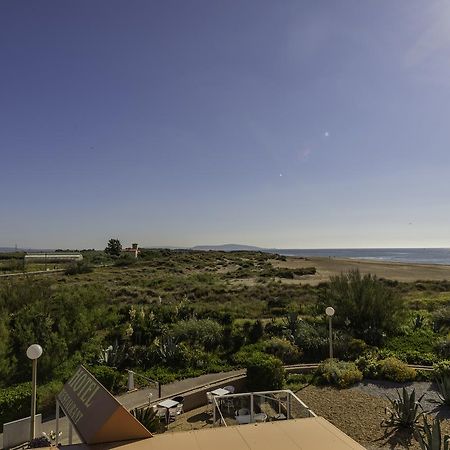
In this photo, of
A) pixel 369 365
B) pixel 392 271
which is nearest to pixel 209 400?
pixel 369 365

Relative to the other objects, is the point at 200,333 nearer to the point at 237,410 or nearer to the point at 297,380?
the point at 297,380

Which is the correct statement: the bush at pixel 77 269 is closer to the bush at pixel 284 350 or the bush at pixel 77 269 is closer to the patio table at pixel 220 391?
the bush at pixel 284 350

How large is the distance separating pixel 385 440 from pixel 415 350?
7.47 meters

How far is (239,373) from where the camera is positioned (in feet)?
45.4

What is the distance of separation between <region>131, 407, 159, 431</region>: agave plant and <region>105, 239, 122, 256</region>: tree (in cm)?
9319

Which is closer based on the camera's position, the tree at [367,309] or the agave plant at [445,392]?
the agave plant at [445,392]

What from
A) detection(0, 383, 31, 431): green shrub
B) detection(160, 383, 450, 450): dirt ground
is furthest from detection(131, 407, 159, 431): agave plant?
detection(0, 383, 31, 431): green shrub

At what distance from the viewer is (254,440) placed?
6016 mm

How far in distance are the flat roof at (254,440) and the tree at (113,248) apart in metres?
96.8

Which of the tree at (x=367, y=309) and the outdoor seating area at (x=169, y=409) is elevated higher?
the tree at (x=367, y=309)

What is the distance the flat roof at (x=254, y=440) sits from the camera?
5.79 meters

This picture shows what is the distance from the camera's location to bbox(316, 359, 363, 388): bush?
12.1 meters

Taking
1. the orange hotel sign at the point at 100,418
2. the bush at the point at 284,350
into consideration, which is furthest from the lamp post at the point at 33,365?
the bush at the point at 284,350

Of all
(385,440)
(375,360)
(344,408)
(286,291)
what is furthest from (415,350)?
(286,291)
